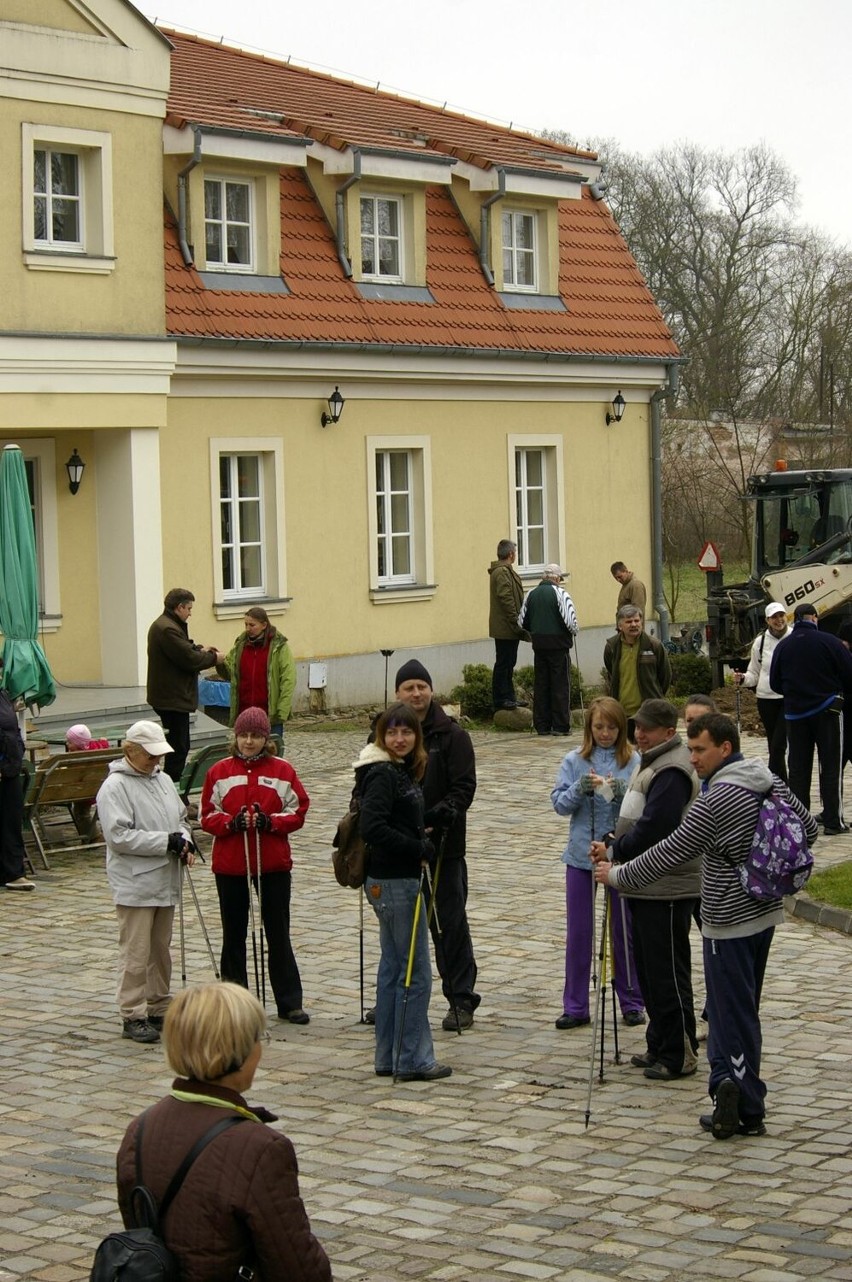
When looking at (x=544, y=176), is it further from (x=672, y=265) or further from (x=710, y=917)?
(x=672, y=265)

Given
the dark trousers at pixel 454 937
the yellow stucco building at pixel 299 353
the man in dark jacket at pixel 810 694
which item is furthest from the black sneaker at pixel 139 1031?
the yellow stucco building at pixel 299 353

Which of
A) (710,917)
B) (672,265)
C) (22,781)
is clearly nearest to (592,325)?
(22,781)

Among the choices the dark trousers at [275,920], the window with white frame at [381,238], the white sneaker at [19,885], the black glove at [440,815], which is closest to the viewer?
the black glove at [440,815]

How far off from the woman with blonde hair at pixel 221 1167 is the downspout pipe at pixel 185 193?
763 inches

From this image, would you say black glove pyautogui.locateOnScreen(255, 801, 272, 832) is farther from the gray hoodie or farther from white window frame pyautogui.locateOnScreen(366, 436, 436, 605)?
white window frame pyautogui.locateOnScreen(366, 436, 436, 605)

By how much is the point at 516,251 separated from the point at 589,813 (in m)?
19.0

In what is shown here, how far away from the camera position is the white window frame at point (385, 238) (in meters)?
25.5

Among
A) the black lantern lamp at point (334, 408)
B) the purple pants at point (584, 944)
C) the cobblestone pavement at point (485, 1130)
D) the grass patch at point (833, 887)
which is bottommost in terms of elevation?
the cobblestone pavement at point (485, 1130)

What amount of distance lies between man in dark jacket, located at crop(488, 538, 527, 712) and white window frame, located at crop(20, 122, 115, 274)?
5.58m

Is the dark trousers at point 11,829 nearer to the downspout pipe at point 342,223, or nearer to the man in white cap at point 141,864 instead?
the man in white cap at point 141,864

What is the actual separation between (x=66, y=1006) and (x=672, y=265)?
46.6 m

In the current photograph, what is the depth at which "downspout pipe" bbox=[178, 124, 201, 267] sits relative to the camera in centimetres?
2250

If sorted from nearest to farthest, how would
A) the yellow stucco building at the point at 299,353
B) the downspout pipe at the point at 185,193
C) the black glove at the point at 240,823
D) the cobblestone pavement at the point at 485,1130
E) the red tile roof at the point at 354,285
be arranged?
1. the cobblestone pavement at the point at 485,1130
2. the black glove at the point at 240,823
3. the yellow stucco building at the point at 299,353
4. the downspout pipe at the point at 185,193
5. the red tile roof at the point at 354,285

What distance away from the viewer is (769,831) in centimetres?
788
